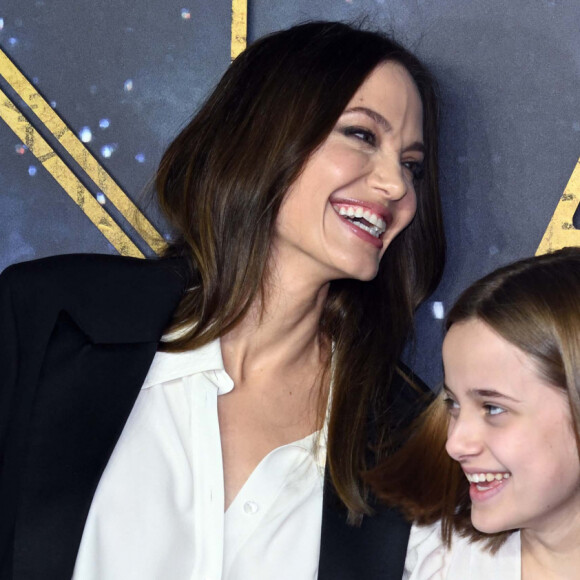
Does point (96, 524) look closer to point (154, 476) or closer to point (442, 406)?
point (154, 476)

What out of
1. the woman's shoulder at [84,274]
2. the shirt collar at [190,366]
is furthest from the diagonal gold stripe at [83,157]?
the shirt collar at [190,366]

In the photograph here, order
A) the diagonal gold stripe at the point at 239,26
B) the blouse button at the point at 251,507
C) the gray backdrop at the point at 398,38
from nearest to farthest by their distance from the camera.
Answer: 1. the blouse button at the point at 251,507
2. the gray backdrop at the point at 398,38
3. the diagonal gold stripe at the point at 239,26

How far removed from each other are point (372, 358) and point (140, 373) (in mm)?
538

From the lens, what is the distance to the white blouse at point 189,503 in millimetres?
1775

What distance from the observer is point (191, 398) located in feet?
6.35

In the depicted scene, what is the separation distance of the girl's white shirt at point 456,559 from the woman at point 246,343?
0.12ft

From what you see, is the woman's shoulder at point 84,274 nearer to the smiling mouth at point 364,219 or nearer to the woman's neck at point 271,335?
the woman's neck at point 271,335

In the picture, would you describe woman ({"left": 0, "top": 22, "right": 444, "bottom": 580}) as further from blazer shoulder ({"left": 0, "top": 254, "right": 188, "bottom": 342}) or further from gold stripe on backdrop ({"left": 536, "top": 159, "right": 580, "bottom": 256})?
gold stripe on backdrop ({"left": 536, "top": 159, "right": 580, "bottom": 256})

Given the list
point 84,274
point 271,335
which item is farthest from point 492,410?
point 84,274

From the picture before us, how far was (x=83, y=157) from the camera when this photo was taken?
243cm

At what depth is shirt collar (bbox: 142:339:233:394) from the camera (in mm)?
1939

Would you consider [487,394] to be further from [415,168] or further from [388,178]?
[415,168]

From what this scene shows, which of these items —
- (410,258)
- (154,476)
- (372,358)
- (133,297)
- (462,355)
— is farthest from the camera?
(410,258)

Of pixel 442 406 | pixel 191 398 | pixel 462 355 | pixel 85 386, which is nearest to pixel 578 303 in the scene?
pixel 462 355
